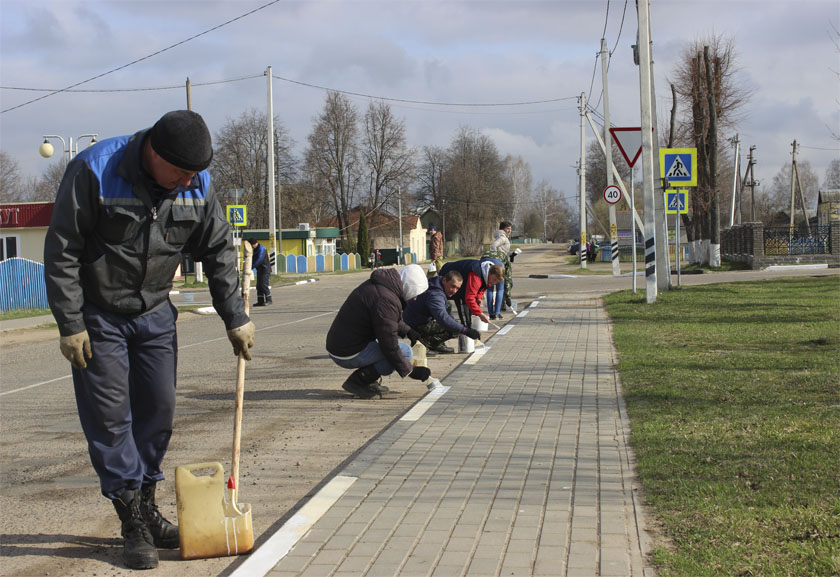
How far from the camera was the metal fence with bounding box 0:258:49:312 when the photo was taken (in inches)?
882

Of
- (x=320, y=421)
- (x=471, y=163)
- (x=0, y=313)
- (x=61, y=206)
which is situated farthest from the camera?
(x=471, y=163)

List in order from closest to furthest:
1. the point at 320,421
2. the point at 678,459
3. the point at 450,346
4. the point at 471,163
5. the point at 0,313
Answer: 1. the point at 678,459
2. the point at 320,421
3. the point at 450,346
4. the point at 0,313
5. the point at 471,163

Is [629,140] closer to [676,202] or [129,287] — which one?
[676,202]

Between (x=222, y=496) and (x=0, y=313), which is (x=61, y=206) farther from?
(x=0, y=313)

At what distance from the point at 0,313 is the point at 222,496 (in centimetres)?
2000

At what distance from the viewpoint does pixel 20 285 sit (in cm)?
2264

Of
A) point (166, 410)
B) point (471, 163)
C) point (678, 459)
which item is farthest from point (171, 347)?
point (471, 163)

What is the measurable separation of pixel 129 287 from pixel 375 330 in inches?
160

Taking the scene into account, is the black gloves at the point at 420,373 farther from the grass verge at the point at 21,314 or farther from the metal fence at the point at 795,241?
the metal fence at the point at 795,241

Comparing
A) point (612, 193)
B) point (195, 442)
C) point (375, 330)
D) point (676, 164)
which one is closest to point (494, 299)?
point (676, 164)

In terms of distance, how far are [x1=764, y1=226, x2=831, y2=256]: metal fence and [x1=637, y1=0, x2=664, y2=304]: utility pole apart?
21.1 metres

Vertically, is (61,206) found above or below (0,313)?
above

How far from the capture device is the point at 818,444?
17.7 ft

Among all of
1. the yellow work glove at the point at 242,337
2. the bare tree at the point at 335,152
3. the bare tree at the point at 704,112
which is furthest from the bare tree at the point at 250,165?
the yellow work glove at the point at 242,337
